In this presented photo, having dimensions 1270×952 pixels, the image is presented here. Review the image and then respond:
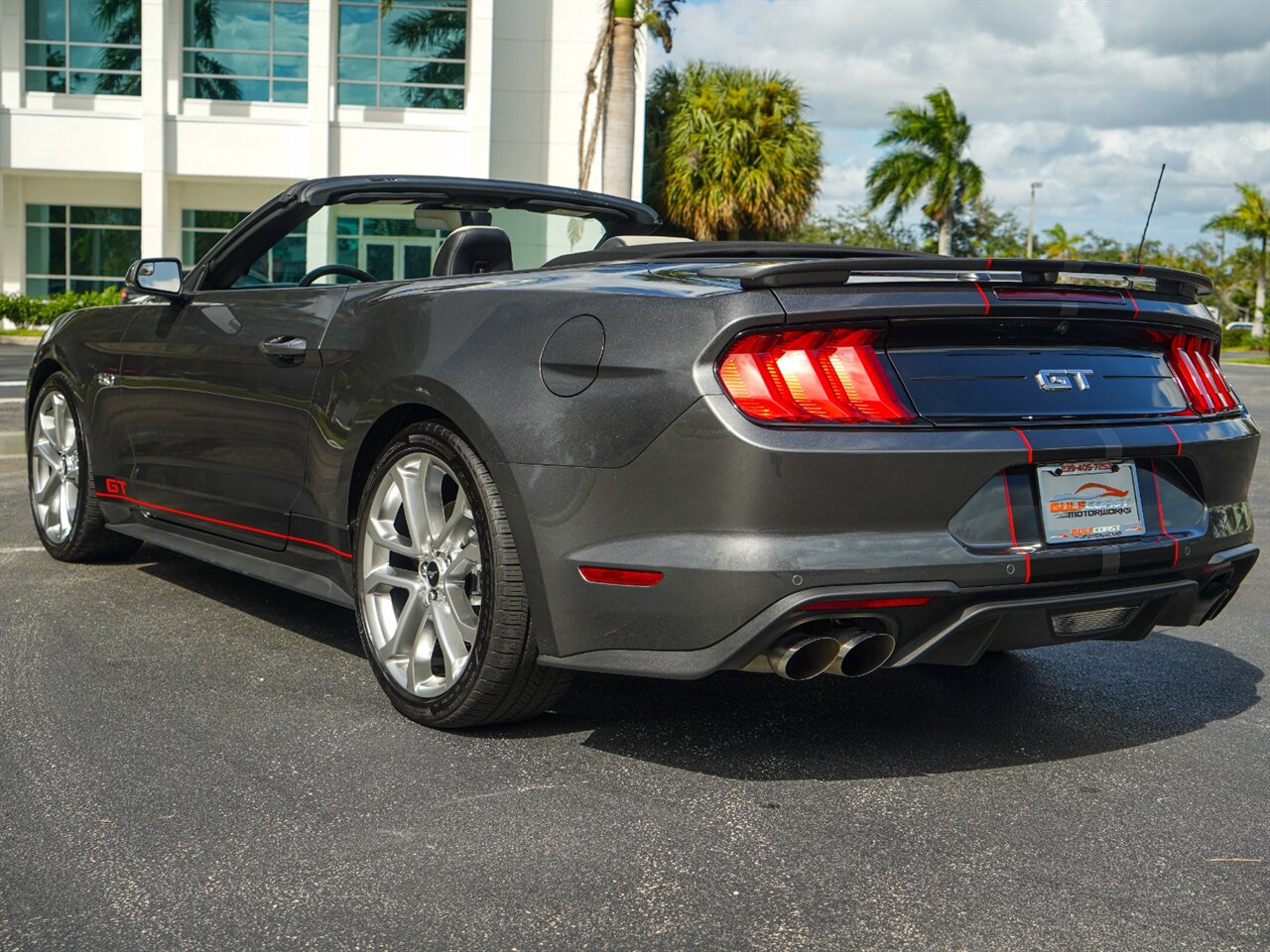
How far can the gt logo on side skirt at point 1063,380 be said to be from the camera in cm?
334

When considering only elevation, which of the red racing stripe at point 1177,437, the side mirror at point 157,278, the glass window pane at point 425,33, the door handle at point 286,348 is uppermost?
the glass window pane at point 425,33

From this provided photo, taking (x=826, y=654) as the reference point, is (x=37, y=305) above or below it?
below

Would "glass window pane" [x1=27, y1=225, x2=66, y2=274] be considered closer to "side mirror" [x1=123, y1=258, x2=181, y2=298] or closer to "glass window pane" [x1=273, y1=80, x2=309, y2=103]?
"glass window pane" [x1=273, y1=80, x2=309, y2=103]

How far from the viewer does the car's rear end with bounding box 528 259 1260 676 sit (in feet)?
10.00

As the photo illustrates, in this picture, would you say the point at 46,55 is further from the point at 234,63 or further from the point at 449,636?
the point at 449,636

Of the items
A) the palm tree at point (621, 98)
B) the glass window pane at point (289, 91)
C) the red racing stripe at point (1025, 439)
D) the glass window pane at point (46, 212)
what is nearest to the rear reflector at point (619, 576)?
the red racing stripe at point (1025, 439)

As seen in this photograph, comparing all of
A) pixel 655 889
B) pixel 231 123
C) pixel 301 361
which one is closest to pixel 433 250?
pixel 301 361

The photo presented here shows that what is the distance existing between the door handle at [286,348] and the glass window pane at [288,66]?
95.5 ft

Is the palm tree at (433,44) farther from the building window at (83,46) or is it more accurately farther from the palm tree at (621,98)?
the palm tree at (621,98)

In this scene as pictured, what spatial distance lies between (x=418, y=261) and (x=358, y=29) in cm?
2855

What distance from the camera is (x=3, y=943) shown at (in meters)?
2.46

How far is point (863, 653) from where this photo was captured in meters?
3.17

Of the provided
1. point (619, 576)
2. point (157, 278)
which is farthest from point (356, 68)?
point (619, 576)

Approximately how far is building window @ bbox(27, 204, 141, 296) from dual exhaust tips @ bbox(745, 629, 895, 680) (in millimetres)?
33284
